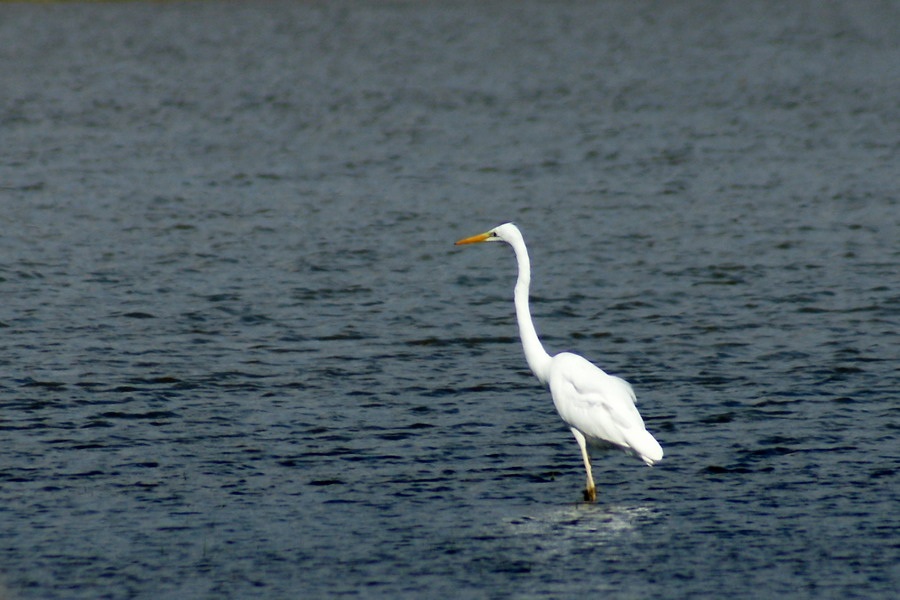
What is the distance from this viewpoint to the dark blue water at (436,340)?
34.0 feet

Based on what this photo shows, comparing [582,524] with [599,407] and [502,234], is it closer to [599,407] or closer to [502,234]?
[599,407]

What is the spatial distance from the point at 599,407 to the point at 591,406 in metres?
0.07

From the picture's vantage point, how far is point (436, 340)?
17109 millimetres

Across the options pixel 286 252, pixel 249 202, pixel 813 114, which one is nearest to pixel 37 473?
pixel 286 252

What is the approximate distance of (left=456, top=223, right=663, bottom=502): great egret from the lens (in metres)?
11.6

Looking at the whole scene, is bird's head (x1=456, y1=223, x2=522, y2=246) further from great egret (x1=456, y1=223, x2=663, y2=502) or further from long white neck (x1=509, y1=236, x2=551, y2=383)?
great egret (x1=456, y1=223, x2=663, y2=502)

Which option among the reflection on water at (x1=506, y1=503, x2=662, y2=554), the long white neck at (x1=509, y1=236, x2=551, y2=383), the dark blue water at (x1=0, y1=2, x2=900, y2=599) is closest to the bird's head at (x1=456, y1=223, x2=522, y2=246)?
the long white neck at (x1=509, y1=236, x2=551, y2=383)

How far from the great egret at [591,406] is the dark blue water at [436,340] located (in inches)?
15.9

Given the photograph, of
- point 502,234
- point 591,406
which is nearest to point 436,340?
point 502,234

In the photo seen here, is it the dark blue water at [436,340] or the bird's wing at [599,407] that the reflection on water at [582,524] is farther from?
the bird's wing at [599,407]

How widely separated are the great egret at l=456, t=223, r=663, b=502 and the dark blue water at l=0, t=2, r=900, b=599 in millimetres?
404

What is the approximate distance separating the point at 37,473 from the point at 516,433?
4341 mm

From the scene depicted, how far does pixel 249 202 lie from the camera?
2606 cm

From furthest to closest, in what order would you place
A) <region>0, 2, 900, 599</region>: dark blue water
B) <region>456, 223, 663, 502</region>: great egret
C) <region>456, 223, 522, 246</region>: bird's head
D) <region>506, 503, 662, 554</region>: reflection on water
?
<region>456, 223, 522, 246</region>: bird's head → <region>456, 223, 663, 502</region>: great egret → <region>506, 503, 662, 554</region>: reflection on water → <region>0, 2, 900, 599</region>: dark blue water
